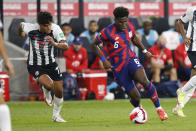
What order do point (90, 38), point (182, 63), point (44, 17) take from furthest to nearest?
point (90, 38)
point (182, 63)
point (44, 17)

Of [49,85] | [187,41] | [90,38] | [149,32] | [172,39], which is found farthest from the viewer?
[172,39]

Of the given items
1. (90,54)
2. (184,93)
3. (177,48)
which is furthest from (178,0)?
(184,93)

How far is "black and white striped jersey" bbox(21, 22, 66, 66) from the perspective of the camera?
12.0 meters

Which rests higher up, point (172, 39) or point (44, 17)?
point (44, 17)

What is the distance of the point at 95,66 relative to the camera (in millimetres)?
19688

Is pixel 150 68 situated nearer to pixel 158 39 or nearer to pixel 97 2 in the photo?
pixel 158 39

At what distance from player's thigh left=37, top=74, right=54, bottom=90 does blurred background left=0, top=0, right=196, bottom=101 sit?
20.0ft

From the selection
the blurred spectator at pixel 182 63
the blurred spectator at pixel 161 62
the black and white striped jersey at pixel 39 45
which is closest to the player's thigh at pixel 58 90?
the black and white striped jersey at pixel 39 45

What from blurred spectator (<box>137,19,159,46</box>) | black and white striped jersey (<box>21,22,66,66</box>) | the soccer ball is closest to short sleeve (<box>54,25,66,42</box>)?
black and white striped jersey (<box>21,22,66,66</box>)

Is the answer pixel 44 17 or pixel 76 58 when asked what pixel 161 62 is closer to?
pixel 76 58

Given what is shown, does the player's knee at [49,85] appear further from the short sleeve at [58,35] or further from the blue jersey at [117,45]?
the blue jersey at [117,45]

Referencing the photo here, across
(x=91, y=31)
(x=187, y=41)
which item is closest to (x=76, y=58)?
(x=91, y=31)

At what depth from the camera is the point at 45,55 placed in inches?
484

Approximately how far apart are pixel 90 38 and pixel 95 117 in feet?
24.1
